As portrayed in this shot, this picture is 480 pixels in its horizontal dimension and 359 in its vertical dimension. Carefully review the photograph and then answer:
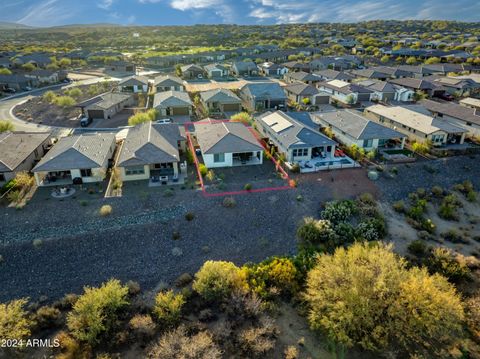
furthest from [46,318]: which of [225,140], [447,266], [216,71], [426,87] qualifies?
[216,71]

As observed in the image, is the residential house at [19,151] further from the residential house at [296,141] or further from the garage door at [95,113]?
the residential house at [296,141]

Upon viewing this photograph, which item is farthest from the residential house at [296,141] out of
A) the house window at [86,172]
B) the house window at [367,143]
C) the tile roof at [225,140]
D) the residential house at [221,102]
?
the house window at [86,172]

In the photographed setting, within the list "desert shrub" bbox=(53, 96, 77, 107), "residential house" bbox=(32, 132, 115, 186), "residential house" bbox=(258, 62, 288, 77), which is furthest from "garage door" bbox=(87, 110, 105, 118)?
"residential house" bbox=(258, 62, 288, 77)

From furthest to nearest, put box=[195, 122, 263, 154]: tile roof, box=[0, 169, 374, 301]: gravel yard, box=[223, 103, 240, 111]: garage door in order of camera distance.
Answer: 1. box=[223, 103, 240, 111]: garage door
2. box=[195, 122, 263, 154]: tile roof
3. box=[0, 169, 374, 301]: gravel yard

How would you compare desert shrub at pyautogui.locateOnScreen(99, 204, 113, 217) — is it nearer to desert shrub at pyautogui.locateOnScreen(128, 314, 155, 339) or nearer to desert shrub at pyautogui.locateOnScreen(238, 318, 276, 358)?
desert shrub at pyautogui.locateOnScreen(128, 314, 155, 339)

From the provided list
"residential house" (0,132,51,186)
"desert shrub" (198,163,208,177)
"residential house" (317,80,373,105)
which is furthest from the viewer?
"residential house" (317,80,373,105)

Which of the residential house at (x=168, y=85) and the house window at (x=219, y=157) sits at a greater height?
the residential house at (x=168, y=85)
